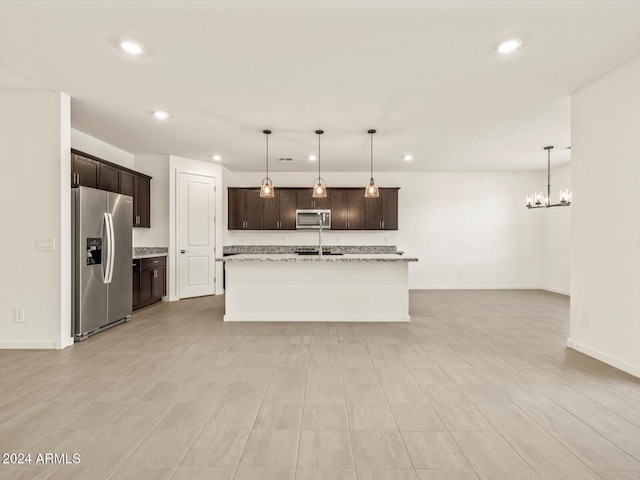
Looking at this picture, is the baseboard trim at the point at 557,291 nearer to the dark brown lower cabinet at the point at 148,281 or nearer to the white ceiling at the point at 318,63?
the white ceiling at the point at 318,63

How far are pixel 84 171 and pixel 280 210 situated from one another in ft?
12.4

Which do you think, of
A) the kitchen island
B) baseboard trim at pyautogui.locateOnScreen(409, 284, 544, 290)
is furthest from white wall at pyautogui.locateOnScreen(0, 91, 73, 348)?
baseboard trim at pyautogui.locateOnScreen(409, 284, 544, 290)

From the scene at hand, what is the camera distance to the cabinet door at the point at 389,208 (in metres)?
7.48

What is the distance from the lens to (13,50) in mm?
2715

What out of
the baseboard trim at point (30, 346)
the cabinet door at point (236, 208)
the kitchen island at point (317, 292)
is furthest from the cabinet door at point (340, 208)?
the baseboard trim at point (30, 346)

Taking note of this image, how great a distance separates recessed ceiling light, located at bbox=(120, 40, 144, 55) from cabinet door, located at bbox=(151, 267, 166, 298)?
12.9 ft

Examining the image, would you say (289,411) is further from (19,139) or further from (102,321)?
(19,139)

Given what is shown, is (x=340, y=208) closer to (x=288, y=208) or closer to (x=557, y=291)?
(x=288, y=208)

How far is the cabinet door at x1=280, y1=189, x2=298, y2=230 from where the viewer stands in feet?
24.6

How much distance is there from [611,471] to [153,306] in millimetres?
6030

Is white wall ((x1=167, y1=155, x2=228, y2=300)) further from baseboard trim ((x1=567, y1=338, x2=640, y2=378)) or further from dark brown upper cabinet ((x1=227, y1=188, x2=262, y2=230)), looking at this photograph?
baseboard trim ((x1=567, y1=338, x2=640, y2=378))

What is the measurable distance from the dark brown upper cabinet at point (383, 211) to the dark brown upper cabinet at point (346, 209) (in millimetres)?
153

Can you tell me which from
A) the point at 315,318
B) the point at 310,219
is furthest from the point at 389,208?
the point at 315,318

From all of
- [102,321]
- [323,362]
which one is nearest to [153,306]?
[102,321]
